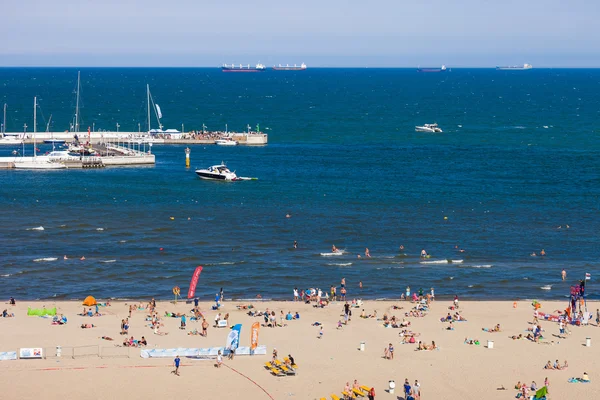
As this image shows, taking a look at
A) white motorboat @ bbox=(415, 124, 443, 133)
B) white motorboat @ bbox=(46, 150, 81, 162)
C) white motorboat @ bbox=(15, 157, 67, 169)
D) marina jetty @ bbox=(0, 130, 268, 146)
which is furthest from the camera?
white motorboat @ bbox=(415, 124, 443, 133)

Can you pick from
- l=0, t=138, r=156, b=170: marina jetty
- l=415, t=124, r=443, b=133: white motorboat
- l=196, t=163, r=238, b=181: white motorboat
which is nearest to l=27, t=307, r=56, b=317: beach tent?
l=196, t=163, r=238, b=181: white motorboat

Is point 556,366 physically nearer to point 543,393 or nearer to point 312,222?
point 543,393

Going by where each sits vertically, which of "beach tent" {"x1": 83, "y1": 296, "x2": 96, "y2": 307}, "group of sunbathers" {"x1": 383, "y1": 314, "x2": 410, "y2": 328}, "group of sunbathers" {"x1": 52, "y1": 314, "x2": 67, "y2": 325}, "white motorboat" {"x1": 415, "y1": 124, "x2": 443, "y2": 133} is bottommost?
"group of sunbathers" {"x1": 52, "y1": 314, "x2": 67, "y2": 325}

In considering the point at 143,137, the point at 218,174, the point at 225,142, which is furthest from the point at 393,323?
the point at 143,137

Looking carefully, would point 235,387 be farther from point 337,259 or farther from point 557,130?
point 557,130

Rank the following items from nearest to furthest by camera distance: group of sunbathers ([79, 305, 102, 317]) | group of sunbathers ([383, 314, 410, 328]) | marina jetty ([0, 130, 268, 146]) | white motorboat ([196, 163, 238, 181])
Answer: group of sunbathers ([383, 314, 410, 328])
group of sunbathers ([79, 305, 102, 317])
white motorboat ([196, 163, 238, 181])
marina jetty ([0, 130, 268, 146])

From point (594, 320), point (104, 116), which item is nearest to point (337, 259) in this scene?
point (594, 320)

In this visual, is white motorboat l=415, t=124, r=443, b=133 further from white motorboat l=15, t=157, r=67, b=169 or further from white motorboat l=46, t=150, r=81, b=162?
white motorboat l=15, t=157, r=67, b=169
